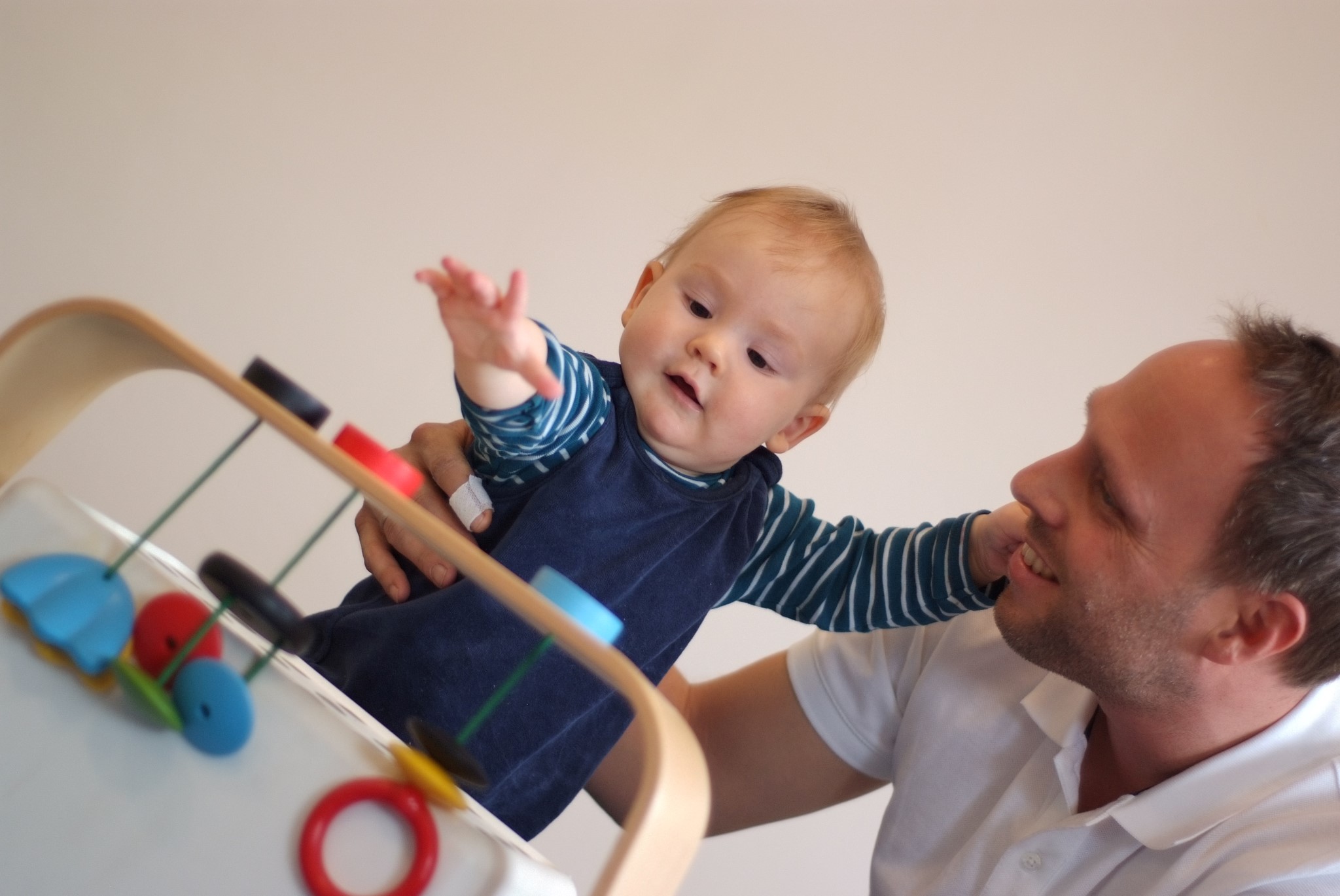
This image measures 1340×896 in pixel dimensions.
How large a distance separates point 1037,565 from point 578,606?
2.07ft

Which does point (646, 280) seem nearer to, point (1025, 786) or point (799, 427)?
point (799, 427)

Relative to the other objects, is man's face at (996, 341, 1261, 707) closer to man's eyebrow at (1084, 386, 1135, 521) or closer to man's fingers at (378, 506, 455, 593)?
man's eyebrow at (1084, 386, 1135, 521)

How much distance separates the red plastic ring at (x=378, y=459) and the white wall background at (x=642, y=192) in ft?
5.38

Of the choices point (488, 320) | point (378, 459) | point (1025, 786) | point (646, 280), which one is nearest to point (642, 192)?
point (646, 280)

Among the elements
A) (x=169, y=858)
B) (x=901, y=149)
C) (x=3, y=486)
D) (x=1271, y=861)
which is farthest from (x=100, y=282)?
(x=1271, y=861)

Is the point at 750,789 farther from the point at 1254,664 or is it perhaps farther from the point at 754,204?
A: the point at 754,204

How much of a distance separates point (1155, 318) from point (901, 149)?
0.56 meters

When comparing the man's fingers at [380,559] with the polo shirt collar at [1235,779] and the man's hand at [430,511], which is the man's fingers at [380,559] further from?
the polo shirt collar at [1235,779]

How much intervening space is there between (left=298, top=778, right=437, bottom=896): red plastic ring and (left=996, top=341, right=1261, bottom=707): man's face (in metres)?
0.62

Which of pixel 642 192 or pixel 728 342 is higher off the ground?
pixel 642 192

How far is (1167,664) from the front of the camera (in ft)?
2.99

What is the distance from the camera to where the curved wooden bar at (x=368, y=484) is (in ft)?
1.23

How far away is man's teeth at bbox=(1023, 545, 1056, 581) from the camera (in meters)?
0.93

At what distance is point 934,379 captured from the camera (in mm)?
2062
